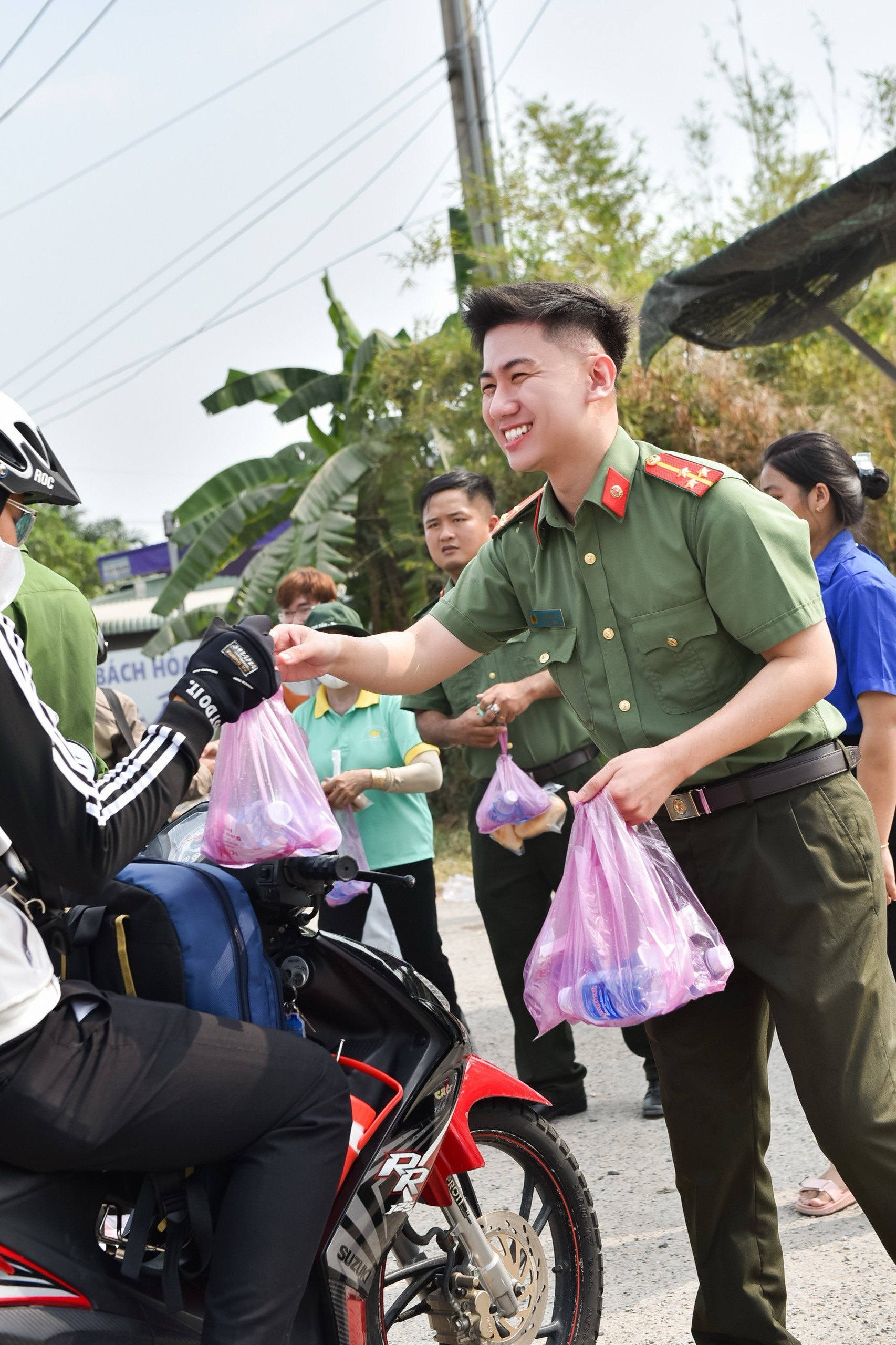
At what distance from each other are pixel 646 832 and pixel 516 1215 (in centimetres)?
87

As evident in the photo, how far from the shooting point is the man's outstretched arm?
2.50m

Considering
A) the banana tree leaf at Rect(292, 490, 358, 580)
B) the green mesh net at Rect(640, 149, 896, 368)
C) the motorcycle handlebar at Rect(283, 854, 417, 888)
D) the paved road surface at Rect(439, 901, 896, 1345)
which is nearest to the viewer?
the motorcycle handlebar at Rect(283, 854, 417, 888)

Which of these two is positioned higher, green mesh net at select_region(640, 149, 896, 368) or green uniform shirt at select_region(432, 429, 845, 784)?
green mesh net at select_region(640, 149, 896, 368)

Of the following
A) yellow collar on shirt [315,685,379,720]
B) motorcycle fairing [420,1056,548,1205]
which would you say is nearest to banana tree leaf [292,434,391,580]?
yellow collar on shirt [315,685,379,720]

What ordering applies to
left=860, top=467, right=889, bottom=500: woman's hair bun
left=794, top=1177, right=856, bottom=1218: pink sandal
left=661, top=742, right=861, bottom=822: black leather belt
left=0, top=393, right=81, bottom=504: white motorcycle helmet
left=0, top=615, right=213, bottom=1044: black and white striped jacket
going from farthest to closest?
1. left=860, top=467, right=889, bottom=500: woman's hair bun
2. left=794, top=1177, right=856, bottom=1218: pink sandal
3. left=661, top=742, right=861, bottom=822: black leather belt
4. left=0, top=393, right=81, bottom=504: white motorcycle helmet
5. left=0, top=615, right=213, bottom=1044: black and white striped jacket

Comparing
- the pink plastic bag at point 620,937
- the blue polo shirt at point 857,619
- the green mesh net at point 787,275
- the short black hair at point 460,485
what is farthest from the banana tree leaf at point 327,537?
the pink plastic bag at point 620,937

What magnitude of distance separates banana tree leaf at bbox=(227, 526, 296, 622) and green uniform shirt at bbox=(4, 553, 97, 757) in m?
8.16

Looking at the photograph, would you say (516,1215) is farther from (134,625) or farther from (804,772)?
(134,625)

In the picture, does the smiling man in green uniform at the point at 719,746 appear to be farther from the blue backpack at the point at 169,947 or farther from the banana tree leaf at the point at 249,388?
the banana tree leaf at the point at 249,388

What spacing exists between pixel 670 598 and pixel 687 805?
41 centimetres

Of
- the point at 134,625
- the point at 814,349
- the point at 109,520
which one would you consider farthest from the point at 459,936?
the point at 109,520

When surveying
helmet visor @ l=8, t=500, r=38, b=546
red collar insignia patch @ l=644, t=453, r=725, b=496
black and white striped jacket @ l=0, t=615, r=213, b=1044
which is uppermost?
helmet visor @ l=8, t=500, r=38, b=546

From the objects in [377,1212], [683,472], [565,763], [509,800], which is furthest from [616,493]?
[565,763]

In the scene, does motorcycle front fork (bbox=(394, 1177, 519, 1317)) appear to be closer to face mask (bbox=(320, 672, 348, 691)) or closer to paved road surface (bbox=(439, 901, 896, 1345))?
paved road surface (bbox=(439, 901, 896, 1345))
